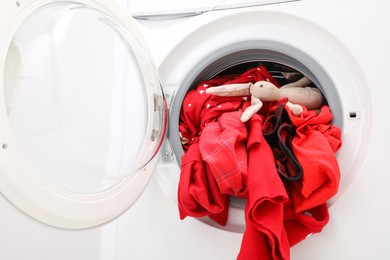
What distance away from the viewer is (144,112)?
793 mm

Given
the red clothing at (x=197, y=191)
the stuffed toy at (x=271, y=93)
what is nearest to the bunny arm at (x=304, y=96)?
the stuffed toy at (x=271, y=93)

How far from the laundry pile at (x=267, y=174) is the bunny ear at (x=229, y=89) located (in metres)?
0.04

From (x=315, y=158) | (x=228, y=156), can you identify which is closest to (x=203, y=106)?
(x=228, y=156)

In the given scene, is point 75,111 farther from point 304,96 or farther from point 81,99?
point 304,96

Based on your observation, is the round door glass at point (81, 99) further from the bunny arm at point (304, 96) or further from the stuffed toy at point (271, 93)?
the bunny arm at point (304, 96)

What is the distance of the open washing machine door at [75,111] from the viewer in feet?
1.51

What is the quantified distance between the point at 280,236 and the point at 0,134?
0.50 m

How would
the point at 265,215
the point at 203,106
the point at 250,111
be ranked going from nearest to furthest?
the point at 265,215, the point at 250,111, the point at 203,106

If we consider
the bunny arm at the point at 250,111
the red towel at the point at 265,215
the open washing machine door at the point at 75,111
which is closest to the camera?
the open washing machine door at the point at 75,111

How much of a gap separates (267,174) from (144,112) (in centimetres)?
35

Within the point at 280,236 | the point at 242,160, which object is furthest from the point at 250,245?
the point at 242,160

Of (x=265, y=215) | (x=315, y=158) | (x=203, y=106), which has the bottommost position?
(x=265, y=215)

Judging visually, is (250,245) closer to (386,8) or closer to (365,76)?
(365,76)

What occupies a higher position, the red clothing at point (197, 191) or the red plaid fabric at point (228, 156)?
the red plaid fabric at point (228, 156)
